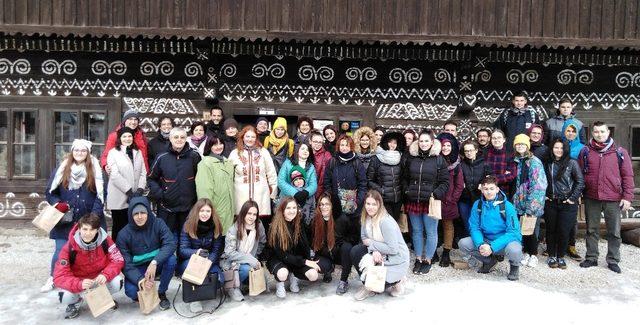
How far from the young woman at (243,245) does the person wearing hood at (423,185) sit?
2.03 m

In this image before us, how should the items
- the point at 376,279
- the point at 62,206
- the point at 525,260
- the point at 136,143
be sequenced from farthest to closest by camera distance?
the point at 525,260
the point at 136,143
the point at 62,206
the point at 376,279

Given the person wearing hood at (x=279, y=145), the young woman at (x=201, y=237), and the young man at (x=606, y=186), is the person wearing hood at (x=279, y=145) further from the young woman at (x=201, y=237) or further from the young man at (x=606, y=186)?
the young man at (x=606, y=186)

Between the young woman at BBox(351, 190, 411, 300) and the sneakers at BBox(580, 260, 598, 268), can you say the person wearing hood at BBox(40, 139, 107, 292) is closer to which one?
the young woman at BBox(351, 190, 411, 300)

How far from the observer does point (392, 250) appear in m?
5.05

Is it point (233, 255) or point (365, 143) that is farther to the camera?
point (365, 143)

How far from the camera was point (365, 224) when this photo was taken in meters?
5.30

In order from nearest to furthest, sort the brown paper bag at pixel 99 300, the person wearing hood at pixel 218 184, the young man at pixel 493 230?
1. the brown paper bag at pixel 99 300
2. the person wearing hood at pixel 218 184
3. the young man at pixel 493 230

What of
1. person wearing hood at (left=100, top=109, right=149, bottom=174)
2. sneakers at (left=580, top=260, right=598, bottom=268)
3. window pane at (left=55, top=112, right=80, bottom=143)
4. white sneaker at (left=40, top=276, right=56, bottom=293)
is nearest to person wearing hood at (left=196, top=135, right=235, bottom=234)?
person wearing hood at (left=100, top=109, right=149, bottom=174)

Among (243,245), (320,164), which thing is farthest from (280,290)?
(320,164)

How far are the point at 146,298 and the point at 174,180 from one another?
1.44 m

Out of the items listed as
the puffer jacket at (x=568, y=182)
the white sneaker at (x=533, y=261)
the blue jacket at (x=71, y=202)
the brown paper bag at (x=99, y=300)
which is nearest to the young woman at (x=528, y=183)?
the white sneaker at (x=533, y=261)

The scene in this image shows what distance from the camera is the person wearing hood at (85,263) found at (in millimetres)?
4430

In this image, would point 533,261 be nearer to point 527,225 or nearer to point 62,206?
point 527,225

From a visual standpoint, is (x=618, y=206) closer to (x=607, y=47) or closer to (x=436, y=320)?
(x=607, y=47)
